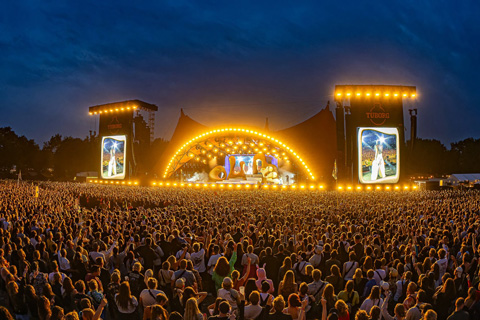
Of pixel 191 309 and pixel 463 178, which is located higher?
pixel 463 178

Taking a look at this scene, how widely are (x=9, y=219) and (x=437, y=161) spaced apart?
84892 millimetres

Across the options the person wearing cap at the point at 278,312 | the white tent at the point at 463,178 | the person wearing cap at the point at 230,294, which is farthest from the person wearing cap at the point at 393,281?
the white tent at the point at 463,178

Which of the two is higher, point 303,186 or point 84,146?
point 84,146

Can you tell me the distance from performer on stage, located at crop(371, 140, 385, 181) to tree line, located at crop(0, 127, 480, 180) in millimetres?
43539

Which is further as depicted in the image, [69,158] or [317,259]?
[69,158]

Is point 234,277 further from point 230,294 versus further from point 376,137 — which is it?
point 376,137

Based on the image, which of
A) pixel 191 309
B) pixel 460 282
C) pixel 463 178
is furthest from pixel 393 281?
pixel 463 178

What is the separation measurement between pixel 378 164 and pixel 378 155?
752mm

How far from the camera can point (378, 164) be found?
32.9 metres

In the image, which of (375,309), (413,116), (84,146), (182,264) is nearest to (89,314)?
(182,264)

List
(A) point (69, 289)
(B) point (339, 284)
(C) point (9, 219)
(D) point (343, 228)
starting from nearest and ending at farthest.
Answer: (A) point (69, 289), (B) point (339, 284), (D) point (343, 228), (C) point (9, 219)

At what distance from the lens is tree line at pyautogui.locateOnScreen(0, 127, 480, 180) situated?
71688mm

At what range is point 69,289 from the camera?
565 centimetres

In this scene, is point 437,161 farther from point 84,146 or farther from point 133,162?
point 84,146
